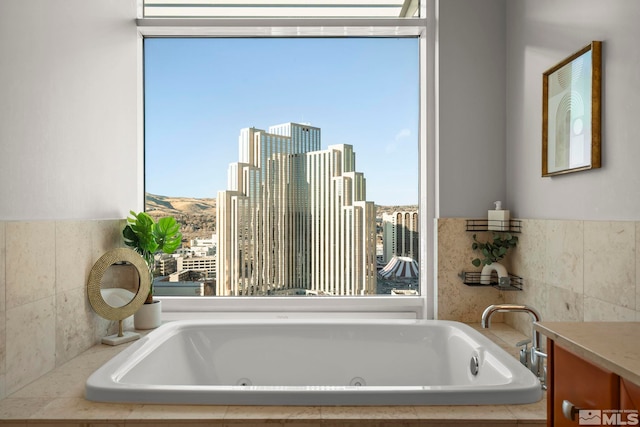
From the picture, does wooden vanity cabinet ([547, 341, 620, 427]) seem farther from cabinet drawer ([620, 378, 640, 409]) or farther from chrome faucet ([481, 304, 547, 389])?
→ chrome faucet ([481, 304, 547, 389])

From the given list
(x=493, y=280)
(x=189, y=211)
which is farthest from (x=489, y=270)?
(x=189, y=211)

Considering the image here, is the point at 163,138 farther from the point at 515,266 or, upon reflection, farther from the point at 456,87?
the point at 515,266

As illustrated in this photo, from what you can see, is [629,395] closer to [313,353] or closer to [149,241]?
[313,353]

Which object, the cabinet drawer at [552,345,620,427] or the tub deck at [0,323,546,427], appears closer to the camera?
the cabinet drawer at [552,345,620,427]

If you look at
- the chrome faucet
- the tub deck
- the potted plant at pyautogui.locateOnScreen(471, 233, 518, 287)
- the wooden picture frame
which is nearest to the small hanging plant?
the potted plant at pyautogui.locateOnScreen(471, 233, 518, 287)

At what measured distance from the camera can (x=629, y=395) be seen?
0.84 metres

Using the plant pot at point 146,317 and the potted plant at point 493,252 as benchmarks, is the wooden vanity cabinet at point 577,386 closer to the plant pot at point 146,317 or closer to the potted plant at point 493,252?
the potted plant at point 493,252

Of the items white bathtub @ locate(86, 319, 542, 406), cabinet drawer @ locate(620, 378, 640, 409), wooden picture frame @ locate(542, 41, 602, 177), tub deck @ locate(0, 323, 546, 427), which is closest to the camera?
cabinet drawer @ locate(620, 378, 640, 409)

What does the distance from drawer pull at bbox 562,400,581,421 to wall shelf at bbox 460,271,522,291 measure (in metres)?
1.49

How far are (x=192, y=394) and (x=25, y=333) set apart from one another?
678 millimetres

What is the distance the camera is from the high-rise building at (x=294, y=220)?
291 centimetres

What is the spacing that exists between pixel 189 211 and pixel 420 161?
1.35 m

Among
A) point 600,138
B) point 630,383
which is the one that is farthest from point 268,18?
point 630,383

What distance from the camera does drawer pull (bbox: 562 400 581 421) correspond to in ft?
3.23
